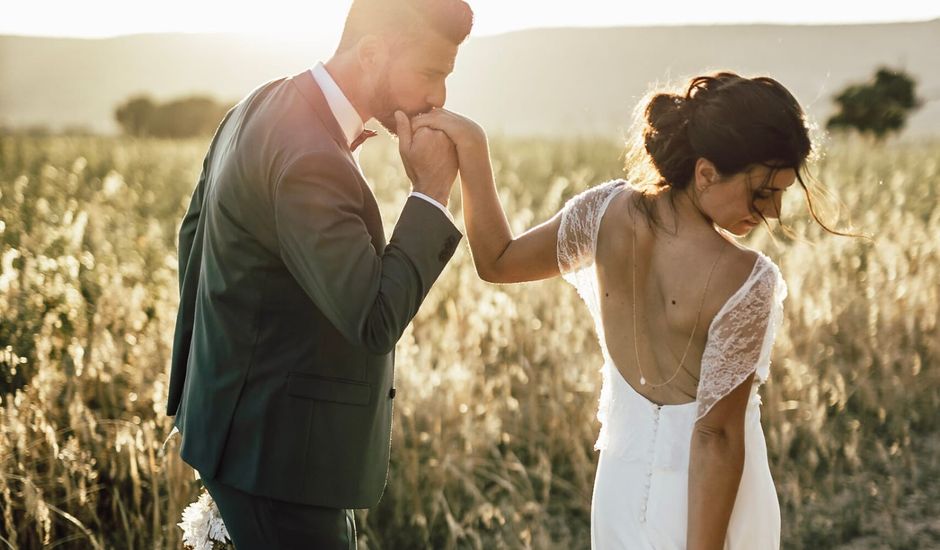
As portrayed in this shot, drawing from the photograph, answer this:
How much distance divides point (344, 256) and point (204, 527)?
1066mm

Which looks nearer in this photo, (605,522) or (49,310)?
(605,522)

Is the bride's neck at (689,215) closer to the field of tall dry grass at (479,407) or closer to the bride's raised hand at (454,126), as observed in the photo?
the bride's raised hand at (454,126)

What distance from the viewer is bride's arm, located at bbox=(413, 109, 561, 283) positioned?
2543mm

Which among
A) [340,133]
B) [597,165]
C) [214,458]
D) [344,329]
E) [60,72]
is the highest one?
[60,72]

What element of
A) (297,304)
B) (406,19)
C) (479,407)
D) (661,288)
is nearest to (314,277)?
(297,304)

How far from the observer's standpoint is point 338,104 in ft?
7.39

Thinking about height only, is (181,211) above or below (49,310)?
above

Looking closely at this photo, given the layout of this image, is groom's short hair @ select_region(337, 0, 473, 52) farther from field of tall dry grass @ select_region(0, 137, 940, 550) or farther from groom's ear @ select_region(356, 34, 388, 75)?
field of tall dry grass @ select_region(0, 137, 940, 550)

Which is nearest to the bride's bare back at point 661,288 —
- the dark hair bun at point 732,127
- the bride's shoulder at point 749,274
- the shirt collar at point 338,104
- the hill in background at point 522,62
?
the bride's shoulder at point 749,274

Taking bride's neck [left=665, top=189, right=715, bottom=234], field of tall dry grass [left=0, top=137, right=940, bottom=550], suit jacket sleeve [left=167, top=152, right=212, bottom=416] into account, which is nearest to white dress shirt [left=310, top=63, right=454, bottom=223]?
suit jacket sleeve [left=167, top=152, right=212, bottom=416]

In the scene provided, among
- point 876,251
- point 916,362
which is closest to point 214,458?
point 916,362

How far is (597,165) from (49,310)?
38.8 ft

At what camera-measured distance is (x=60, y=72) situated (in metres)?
73.9

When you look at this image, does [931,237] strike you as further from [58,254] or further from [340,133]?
[340,133]
